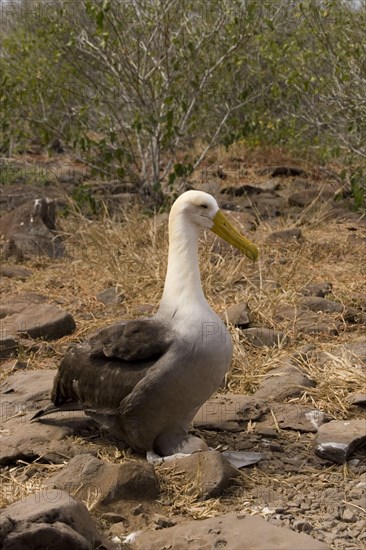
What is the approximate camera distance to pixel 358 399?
418 centimetres

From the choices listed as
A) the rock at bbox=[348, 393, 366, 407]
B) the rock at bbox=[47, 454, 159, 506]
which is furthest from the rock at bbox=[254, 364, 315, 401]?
the rock at bbox=[47, 454, 159, 506]

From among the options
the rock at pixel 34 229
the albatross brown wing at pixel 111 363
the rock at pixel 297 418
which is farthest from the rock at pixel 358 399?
the rock at pixel 34 229

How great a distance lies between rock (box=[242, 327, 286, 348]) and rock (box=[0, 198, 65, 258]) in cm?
264

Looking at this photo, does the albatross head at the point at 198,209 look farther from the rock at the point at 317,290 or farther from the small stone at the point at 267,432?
the rock at the point at 317,290

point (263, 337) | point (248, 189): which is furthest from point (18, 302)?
point (248, 189)

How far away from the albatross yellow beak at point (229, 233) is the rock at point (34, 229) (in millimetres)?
3419

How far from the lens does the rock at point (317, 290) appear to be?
5.93 metres

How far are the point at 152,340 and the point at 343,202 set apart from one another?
5.41m

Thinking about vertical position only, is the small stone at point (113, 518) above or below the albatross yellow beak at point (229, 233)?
below

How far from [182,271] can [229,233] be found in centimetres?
39

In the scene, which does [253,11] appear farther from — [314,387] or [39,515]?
[39,515]

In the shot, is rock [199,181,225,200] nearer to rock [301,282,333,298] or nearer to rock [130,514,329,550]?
rock [301,282,333,298]

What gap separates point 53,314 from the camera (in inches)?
215

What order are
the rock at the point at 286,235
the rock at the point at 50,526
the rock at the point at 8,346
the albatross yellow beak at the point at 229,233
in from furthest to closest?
the rock at the point at 286,235, the rock at the point at 8,346, the albatross yellow beak at the point at 229,233, the rock at the point at 50,526
